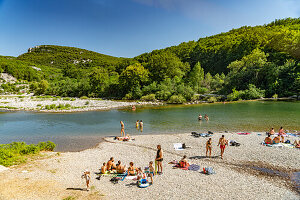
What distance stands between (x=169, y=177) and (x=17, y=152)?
1361cm

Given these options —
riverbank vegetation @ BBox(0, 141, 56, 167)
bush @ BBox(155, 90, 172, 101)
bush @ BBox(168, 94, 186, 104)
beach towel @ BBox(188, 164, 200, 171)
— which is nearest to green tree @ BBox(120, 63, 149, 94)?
bush @ BBox(155, 90, 172, 101)

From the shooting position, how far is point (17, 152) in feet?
53.1

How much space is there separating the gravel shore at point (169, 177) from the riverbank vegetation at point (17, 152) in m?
1.10

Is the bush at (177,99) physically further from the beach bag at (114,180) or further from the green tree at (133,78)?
the beach bag at (114,180)

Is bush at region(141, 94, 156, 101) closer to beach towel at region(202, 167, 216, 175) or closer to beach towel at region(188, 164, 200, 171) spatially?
beach towel at region(188, 164, 200, 171)

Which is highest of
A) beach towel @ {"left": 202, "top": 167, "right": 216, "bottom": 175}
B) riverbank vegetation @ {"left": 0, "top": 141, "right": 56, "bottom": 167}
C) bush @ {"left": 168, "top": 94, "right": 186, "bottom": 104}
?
bush @ {"left": 168, "top": 94, "right": 186, "bottom": 104}

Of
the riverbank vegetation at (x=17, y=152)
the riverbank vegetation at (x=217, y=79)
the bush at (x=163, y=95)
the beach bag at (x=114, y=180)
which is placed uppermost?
the riverbank vegetation at (x=217, y=79)

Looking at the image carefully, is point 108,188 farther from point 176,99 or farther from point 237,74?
point 237,74

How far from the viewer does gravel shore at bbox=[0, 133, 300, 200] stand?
9.84 m

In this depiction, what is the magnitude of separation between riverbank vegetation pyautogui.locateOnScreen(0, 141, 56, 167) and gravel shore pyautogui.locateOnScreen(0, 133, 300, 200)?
1103mm

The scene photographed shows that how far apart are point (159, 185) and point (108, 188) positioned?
9.79ft

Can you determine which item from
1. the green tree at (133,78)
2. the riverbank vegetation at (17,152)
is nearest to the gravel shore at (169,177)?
the riverbank vegetation at (17,152)

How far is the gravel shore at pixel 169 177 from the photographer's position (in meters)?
9.84

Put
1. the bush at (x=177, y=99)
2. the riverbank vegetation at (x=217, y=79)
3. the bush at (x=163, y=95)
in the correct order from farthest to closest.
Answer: the bush at (x=163, y=95), the riverbank vegetation at (x=217, y=79), the bush at (x=177, y=99)
